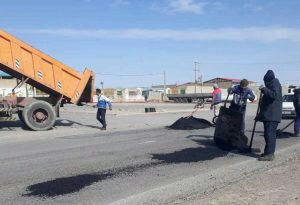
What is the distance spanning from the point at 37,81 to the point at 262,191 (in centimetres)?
1263

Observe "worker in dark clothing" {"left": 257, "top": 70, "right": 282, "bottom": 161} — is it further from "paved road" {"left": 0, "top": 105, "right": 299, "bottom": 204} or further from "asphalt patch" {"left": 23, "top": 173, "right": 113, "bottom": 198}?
"asphalt patch" {"left": 23, "top": 173, "right": 113, "bottom": 198}

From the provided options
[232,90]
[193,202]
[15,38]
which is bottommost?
[193,202]

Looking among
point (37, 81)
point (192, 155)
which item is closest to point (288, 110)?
point (37, 81)

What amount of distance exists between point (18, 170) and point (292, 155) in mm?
5793

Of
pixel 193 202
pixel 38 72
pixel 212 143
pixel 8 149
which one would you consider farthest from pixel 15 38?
pixel 193 202

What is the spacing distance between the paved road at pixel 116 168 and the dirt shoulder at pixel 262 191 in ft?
1.43

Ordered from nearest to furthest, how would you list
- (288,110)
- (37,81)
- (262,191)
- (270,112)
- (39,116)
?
(262,191), (270,112), (37,81), (39,116), (288,110)

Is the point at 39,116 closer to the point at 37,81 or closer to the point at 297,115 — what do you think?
the point at 37,81

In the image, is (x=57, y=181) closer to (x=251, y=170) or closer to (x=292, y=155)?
(x=251, y=170)

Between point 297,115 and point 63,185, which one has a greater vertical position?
point 297,115

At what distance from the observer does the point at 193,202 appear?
6.36m

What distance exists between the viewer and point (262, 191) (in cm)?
690

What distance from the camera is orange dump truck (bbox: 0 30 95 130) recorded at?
17.3 m

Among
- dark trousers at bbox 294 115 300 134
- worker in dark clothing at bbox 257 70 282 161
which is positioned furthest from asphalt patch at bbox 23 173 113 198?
dark trousers at bbox 294 115 300 134
